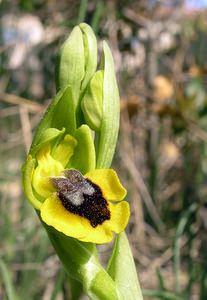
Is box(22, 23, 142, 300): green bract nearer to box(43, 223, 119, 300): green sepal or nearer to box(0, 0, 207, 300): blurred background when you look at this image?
box(43, 223, 119, 300): green sepal

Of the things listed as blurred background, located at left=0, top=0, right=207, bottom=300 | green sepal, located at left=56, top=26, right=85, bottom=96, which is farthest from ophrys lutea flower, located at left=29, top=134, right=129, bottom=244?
blurred background, located at left=0, top=0, right=207, bottom=300

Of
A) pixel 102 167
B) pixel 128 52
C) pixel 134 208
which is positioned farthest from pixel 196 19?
pixel 102 167

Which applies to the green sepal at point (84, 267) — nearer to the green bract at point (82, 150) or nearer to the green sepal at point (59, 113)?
the green bract at point (82, 150)

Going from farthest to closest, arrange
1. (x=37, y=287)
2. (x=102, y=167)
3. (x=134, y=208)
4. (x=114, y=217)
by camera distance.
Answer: (x=134, y=208)
(x=37, y=287)
(x=102, y=167)
(x=114, y=217)

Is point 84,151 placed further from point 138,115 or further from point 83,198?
point 138,115

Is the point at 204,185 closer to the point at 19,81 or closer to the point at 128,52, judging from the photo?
the point at 128,52

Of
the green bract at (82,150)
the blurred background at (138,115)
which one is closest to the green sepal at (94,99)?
the green bract at (82,150)

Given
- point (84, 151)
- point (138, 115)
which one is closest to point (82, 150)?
point (84, 151)
